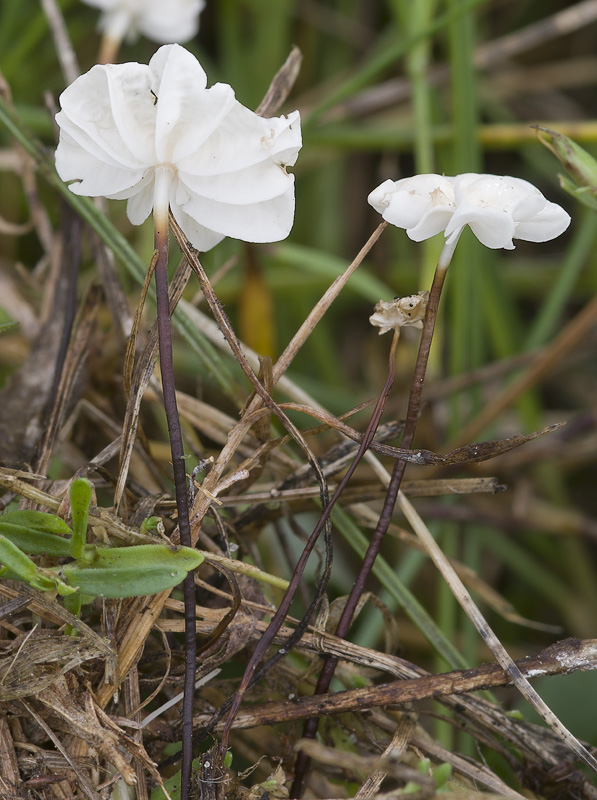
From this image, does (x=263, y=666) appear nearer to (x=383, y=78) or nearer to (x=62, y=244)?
(x=62, y=244)

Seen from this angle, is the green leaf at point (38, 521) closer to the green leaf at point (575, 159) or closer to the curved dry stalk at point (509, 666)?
the curved dry stalk at point (509, 666)

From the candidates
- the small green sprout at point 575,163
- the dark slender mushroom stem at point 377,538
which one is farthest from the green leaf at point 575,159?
the dark slender mushroom stem at point 377,538

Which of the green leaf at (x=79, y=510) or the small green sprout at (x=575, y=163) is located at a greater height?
the small green sprout at (x=575, y=163)

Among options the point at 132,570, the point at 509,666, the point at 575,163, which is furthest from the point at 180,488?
the point at 575,163

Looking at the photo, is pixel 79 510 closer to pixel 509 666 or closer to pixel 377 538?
pixel 377 538

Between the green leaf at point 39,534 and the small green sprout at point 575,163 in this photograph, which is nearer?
the green leaf at point 39,534

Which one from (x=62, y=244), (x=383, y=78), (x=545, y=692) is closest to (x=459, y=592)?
(x=545, y=692)

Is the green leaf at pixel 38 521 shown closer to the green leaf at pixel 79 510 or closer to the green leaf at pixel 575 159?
the green leaf at pixel 79 510

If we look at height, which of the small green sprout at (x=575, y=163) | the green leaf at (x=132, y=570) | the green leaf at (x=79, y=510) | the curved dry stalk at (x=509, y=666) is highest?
the small green sprout at (x=575, y=163)
